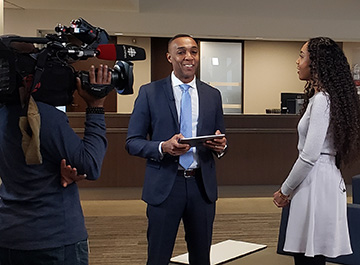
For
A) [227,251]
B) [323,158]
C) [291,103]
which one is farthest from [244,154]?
[323,158]

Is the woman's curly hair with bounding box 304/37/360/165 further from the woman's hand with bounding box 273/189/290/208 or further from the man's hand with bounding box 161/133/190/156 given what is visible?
the man's hand with bounding box 161/133/190/156

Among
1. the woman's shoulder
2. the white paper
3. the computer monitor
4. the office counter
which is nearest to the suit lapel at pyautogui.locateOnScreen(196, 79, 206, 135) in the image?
the woman's shoulder

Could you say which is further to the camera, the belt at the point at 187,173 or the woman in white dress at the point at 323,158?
the belt at the point at 187,173

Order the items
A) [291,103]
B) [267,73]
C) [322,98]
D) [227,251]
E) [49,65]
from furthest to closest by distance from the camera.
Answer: [267,73] < [291,103] < [227,251] < [322,98] < [49,65]

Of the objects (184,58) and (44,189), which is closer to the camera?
(44,189)

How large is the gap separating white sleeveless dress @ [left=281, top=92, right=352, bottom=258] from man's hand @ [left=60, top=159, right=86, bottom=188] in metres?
1.04

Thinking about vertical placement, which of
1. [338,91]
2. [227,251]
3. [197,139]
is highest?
[338,91]

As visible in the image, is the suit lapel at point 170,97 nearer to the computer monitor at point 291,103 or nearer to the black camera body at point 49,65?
the black camera body at point 49,65

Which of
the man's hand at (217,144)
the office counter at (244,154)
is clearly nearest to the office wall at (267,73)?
the office counter at (244,154)

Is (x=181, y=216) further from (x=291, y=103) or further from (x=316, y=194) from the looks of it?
(x=291, y=103)

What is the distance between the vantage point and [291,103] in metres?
7.26

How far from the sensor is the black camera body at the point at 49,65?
1.45 m

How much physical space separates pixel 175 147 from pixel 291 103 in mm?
5237

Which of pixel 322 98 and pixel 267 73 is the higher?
pixel 267 73
